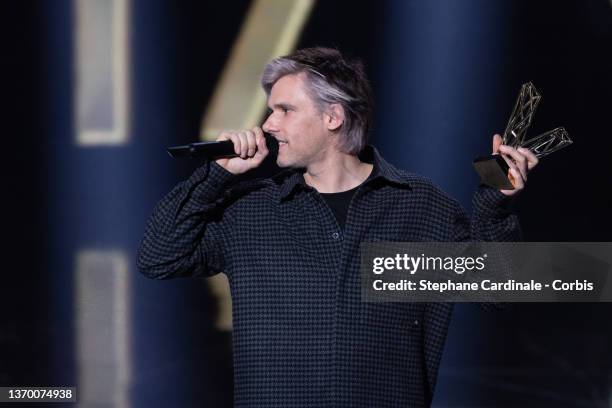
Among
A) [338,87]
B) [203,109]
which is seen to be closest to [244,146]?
[338,87]

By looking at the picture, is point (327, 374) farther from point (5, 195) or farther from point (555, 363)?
point (5, 195)

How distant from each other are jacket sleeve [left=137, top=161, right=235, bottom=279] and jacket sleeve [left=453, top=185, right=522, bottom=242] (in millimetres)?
409

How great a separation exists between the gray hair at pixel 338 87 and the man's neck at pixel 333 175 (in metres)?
0.03

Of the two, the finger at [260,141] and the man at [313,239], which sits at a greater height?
the finger at [260,141]

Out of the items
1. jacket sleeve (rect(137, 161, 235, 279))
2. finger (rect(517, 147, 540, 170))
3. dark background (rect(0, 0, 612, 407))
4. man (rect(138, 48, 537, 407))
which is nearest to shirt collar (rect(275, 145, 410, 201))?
man (rect(138, 48, 537, 407))

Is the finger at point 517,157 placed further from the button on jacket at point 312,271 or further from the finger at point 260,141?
the finger at point 260,141

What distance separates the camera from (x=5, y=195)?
3801mm

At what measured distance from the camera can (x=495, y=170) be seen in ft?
5.73

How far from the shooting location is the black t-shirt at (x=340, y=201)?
1833mm

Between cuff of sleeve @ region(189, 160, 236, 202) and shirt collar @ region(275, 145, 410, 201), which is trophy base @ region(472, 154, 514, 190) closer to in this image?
shirt collar @ region(275, 145, 410, 201)

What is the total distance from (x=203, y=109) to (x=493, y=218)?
2.09 meters

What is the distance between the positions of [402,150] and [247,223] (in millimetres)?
1924

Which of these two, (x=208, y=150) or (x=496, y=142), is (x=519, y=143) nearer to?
(x=496, y=142)

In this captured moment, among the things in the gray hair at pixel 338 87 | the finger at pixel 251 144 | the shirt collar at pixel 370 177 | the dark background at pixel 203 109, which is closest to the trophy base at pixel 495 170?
the shirt collar at pixel 370 177
